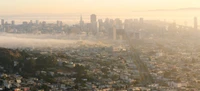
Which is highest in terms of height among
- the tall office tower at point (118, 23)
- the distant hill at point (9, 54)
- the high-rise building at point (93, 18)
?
the high-rise building at point (93, 18)

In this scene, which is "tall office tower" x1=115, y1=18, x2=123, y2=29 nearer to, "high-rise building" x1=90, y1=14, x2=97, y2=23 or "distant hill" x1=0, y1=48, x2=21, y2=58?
"high-rise building" x1=90, y1=14, x2=97, y2=23

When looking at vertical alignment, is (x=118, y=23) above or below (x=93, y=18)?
below

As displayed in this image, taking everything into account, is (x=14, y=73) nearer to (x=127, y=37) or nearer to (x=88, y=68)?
(x=88, y=68)

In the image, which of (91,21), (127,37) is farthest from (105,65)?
(91,21)

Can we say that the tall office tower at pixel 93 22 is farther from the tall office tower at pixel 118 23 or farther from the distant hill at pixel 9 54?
the distant hill at pixel 9 54

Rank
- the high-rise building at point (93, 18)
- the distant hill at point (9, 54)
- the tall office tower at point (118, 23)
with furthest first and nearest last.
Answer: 1. the high-rise building at point (93, 18)
2. the tall office tower at point (118, 23)
3. the distant hill at point (9, 54)

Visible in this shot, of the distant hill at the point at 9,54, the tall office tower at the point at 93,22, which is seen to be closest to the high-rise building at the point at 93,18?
the tall office tower at the point at 93,22

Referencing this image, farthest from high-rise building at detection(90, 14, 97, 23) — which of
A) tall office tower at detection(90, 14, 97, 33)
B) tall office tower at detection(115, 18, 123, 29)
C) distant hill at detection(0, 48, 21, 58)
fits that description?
distant hill at detection(0, 48, 21, 58)

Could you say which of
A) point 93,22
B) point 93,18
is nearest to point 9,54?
point 93,22

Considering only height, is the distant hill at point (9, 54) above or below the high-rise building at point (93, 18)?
below

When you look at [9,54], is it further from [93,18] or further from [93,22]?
[93,18]

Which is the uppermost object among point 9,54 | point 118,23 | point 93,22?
point 93,22
